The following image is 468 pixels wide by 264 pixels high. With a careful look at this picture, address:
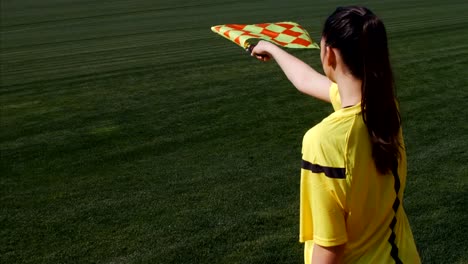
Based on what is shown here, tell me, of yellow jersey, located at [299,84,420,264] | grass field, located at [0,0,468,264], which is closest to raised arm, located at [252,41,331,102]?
yellow jersey, located at [299,84,420,264]

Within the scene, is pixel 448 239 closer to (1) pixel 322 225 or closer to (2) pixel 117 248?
(2) pixel 117 248

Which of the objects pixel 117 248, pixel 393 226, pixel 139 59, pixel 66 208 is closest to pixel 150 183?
pixel 66 208

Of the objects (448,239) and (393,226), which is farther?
(448,239)

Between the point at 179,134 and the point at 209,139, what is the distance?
46 centimetres

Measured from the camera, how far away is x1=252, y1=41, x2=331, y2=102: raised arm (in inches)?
93.6

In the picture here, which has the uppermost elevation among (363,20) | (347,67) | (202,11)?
(363,20)

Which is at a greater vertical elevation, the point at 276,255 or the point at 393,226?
the point at 393,226

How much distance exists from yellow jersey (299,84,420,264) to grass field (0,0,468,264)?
2.60m

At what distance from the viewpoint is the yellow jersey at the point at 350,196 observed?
1696mm

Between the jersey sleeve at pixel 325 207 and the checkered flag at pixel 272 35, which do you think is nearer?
the jersey sleeve at pixel 325 207

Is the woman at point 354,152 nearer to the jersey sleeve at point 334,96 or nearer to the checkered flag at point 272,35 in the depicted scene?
the jersey sleeve at point 334,96

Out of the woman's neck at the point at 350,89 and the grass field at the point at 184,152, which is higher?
the woman's neck at the point at 350,89

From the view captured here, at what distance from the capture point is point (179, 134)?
756 centimetres

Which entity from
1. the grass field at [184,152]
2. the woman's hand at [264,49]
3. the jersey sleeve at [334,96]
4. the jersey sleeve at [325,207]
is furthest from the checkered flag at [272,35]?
the grass field at [184,152]
